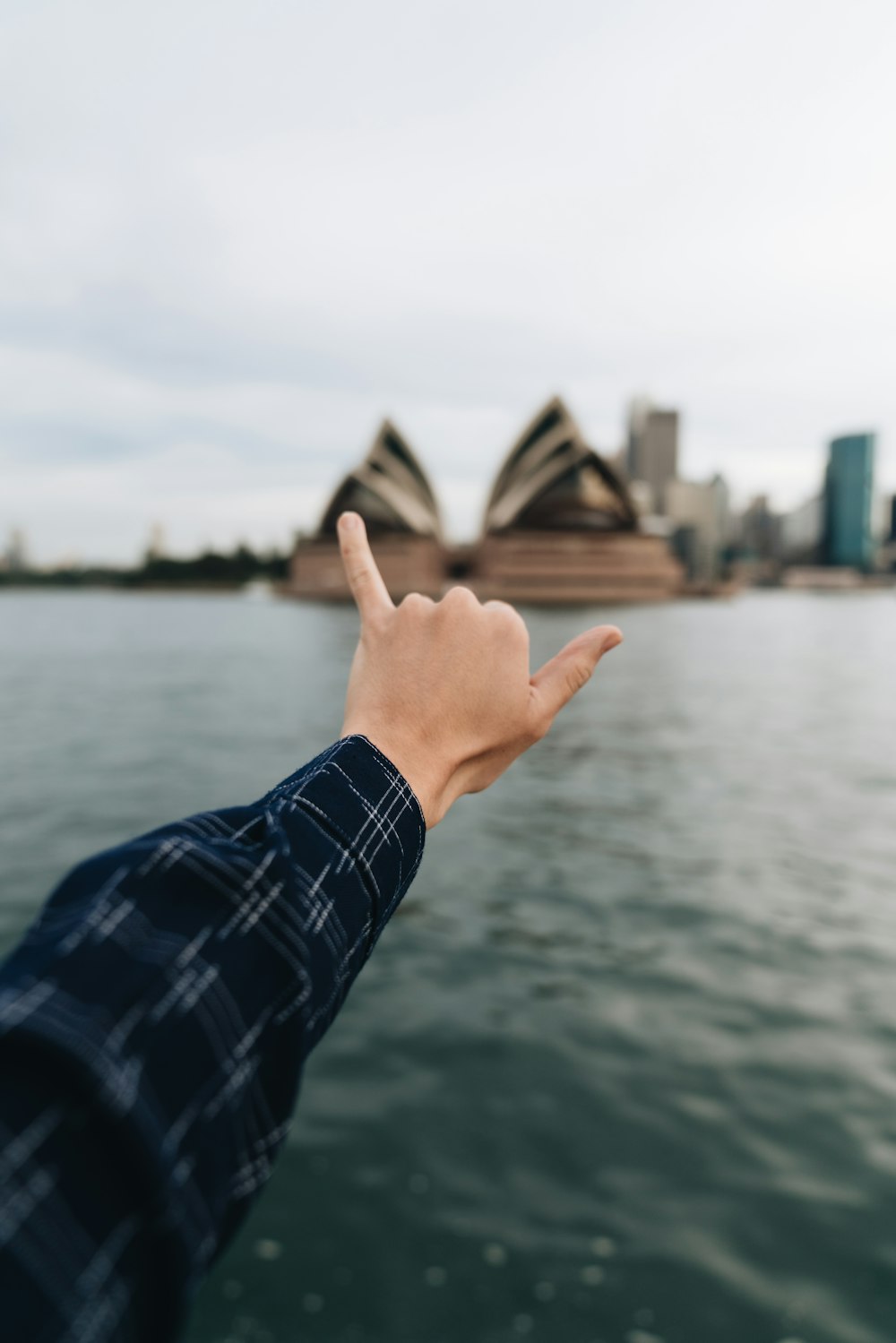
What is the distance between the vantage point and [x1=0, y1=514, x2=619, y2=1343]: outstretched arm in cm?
45

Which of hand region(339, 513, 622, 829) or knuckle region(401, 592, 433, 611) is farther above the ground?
knuckle region(401, 592, 433, 611)

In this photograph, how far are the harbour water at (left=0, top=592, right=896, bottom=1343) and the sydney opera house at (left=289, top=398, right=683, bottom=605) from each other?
38.0m

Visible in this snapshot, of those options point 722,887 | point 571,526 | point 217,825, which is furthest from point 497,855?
point 571,526

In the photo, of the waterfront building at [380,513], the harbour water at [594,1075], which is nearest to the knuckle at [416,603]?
the harbour water at [594,1075]

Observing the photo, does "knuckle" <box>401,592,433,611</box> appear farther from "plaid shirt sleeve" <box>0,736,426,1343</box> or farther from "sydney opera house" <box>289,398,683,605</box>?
"sydney opera house" <box>289,398,683,605</box>

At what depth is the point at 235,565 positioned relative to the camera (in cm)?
6431

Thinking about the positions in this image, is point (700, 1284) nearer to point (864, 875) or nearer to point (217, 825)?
point (217, 825)

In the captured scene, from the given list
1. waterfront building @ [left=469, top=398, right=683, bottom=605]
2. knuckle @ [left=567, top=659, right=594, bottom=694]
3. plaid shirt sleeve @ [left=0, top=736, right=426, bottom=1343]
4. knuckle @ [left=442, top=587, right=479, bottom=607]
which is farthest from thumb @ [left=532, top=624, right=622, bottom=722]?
waterfront building @ [left=469, top=398, right=683, bottom=605]

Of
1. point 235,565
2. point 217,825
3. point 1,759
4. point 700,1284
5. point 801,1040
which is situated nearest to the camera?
point 217,825

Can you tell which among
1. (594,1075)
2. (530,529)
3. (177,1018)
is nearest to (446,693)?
(177,1018)

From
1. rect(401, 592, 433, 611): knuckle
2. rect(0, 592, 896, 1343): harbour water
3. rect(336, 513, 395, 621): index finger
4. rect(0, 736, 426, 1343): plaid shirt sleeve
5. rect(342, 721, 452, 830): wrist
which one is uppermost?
rect(336, 513, 395, 621): index finger

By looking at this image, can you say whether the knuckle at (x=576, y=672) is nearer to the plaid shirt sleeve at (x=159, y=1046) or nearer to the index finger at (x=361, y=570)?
the index finger at (x=361, y=570)

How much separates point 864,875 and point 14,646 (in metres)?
25.8

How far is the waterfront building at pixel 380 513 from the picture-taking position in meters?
47.0
